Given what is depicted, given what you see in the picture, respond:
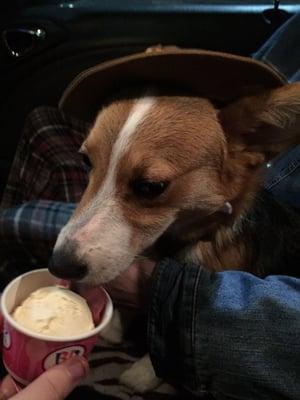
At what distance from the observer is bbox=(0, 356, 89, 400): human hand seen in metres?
0.72

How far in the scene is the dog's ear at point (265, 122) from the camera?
3.20 ft

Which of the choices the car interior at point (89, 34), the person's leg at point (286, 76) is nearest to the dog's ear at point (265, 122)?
the person's leg at point (286, 76)

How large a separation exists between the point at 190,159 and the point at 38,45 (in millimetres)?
941

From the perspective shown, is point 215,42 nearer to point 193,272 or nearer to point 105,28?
point 105,28

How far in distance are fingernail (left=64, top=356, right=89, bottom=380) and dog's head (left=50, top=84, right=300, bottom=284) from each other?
0.16m

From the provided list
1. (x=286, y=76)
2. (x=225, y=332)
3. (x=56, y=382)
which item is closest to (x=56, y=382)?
(x=56, y=382)

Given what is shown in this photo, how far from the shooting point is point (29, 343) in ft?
2.40

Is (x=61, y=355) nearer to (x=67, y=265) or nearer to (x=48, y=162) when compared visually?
(x=67, y=265)

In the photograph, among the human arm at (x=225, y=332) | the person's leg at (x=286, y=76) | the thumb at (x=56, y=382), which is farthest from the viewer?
the person's leg at (x=286, y=76)

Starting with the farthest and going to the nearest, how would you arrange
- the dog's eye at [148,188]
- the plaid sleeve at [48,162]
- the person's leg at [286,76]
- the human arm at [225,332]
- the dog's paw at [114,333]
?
the plaid sleeve at [48,162]
the person's leg at [286,76]
the dog's paw at [114,333]
the dog's eye at [148,188]
the human arm at [225,332]

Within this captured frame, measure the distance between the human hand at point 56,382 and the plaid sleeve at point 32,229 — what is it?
21.2 inches

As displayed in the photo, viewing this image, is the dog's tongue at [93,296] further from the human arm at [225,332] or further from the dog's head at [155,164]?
the human arm at [225,332]

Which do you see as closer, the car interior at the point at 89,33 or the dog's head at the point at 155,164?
the dog's head at the point at 155,164

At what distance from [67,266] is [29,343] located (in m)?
0.20
